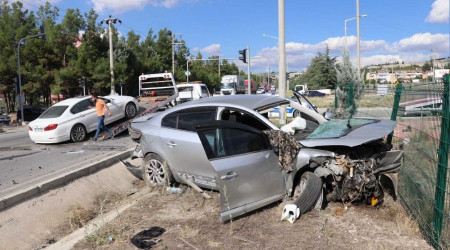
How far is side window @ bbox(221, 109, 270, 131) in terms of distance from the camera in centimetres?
617

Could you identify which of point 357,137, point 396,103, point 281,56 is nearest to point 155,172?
point 357,137

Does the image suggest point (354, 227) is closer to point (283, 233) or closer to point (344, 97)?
point (283, 233)

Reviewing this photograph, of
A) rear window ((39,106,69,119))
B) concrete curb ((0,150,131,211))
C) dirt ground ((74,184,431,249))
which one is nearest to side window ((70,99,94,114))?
rear window ((39,106,69,119))

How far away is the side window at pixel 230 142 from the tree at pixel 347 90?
4462mm

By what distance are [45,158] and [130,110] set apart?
17.3ft

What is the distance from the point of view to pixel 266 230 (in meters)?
4.86

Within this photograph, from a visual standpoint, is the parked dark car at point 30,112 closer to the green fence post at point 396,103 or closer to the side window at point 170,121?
the side window at point 170,121

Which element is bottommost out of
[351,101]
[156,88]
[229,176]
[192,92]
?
[229,176]

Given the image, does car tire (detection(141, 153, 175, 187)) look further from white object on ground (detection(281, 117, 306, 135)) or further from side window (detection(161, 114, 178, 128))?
white object on ground (detection(281, 117, 306, 135))

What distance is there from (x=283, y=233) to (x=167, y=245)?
4.61 feet

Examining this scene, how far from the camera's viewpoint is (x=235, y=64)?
10400 centimetres

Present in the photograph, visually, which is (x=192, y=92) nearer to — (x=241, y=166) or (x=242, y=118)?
(x=242, y=118)

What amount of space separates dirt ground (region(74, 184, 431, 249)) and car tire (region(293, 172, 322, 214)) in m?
0.15

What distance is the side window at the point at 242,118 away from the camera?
20.2ft
